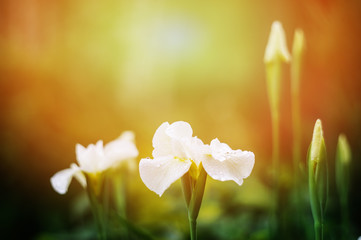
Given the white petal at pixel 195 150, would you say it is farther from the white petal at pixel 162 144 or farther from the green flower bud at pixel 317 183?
the green flower bud at pixel 317 183

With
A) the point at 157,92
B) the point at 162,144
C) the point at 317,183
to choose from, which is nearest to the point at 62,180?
the point at 162,144

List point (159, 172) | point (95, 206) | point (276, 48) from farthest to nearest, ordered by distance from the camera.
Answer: point (276, 48), point (95, 206), point (159, 172)

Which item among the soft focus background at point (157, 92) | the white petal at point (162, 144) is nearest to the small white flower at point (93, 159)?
the white petal at point (162, 144)

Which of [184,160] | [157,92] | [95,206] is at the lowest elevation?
[95,206]

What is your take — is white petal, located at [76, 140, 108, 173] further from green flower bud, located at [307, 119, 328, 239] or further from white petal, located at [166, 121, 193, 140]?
green flower bud, located at [307, 119, 328, 239]

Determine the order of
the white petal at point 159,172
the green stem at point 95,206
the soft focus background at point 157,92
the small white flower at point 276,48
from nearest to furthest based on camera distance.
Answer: the white petal at point 159,172, the green stem at point 95,206, the small white flower at point 276,48, the soft focus background at point 157,92

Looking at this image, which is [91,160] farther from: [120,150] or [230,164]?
[230,164]

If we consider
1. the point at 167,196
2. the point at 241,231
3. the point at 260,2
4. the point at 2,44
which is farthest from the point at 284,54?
the point at 260,2

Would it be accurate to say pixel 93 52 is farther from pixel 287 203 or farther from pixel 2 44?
pixel 287 203
